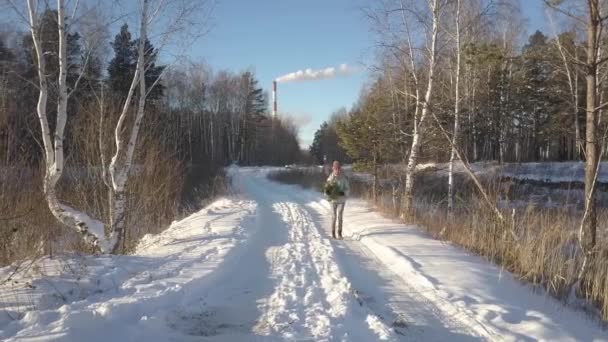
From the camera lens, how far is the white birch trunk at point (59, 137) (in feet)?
27.8

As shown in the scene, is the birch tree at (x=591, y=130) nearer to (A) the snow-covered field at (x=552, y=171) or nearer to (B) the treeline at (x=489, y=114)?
(B) the treeline at (x=489, y=114)

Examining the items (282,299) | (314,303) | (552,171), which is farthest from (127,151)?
(552,171)

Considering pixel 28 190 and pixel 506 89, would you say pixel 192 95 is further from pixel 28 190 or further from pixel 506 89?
pixel 28 190

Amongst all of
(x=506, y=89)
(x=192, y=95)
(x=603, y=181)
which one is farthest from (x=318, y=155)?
(x=603, y=181)

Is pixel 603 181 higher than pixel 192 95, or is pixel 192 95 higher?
pixel 192 95

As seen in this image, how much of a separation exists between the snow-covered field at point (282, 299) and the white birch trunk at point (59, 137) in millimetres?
1851

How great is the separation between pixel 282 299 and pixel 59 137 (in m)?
5.59

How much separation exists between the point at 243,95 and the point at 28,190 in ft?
206

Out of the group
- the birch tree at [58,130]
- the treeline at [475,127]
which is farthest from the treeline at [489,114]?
the birch tree at [58,130]

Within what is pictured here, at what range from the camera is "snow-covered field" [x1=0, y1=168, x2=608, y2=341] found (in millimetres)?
4707

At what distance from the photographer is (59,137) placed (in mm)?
8758

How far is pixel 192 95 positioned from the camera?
206ft

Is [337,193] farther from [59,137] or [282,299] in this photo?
[59,137]

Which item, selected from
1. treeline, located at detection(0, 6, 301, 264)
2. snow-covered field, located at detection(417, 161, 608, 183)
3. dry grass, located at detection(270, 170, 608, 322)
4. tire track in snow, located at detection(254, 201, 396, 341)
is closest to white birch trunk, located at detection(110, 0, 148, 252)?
treeline, located at detection(0, 6, 301, 264)
